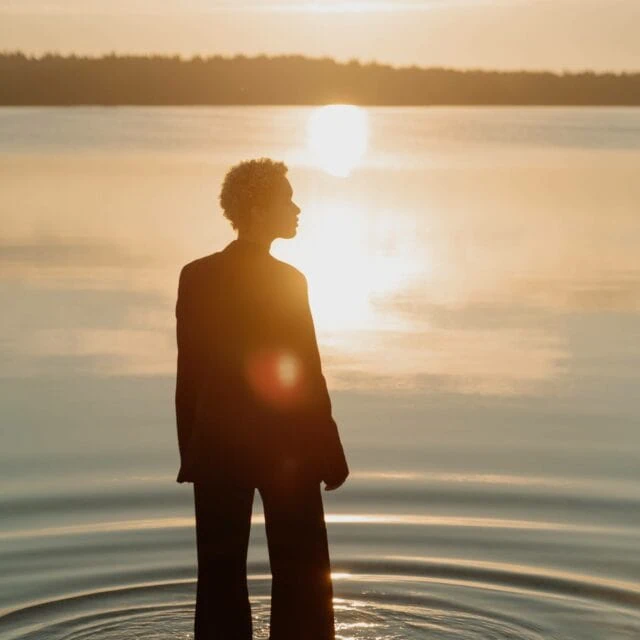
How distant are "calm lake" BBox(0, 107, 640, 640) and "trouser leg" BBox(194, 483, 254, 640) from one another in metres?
0.79

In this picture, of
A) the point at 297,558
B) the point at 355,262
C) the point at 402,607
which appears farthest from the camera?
the point at 355,262

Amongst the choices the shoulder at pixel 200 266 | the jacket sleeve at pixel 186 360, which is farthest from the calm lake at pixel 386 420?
the shoulder at pixel 200 266

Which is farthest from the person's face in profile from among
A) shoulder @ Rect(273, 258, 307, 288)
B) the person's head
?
shoulder @ Rect(273, 258, 307, 288)

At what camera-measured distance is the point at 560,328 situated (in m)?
17.6

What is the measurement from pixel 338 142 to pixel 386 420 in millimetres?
63141

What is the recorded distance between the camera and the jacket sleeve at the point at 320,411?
282 inches

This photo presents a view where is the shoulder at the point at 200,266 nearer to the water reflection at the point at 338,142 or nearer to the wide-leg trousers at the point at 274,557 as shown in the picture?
the wide-leg trousers at the point at 274,557

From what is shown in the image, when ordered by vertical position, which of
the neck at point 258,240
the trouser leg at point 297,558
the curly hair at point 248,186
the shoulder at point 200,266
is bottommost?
the trouser leg at point 297,558

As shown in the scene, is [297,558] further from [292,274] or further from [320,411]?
[292,274]

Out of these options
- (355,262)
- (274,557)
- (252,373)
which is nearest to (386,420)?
(274,557)

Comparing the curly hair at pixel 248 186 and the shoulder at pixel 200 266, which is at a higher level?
the curly hair at pixel 248 186

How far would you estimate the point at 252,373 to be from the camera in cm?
716

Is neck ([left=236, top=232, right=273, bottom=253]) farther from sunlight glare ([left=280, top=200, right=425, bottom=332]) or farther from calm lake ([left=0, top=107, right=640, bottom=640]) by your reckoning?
sunlight glare ([left=280, top=200, right=425, bottom=332])

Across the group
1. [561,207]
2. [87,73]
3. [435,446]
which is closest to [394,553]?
[435,446]
